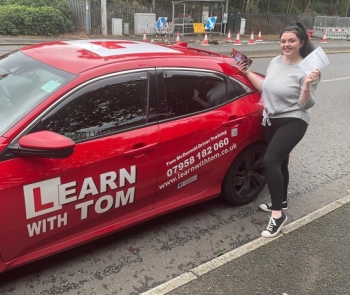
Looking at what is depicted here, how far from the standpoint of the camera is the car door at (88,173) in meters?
2.33

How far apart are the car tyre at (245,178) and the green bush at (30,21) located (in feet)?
57.0

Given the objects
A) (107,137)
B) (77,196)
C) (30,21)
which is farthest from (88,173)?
(30,21)

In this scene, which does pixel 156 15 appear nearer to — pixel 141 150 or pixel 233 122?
pixel 233 122

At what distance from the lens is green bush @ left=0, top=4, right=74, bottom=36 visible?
58.9 ft

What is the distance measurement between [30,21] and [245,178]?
1765cm

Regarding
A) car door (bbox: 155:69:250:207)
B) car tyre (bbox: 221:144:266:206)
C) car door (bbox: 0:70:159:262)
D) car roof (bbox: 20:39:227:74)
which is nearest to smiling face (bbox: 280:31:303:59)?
car door (bbox: 155:69:250:207)

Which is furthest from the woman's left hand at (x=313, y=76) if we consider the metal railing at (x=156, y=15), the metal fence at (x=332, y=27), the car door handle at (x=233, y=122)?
the metal fence at (x=332, y=27)

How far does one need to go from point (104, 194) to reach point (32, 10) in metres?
18.6

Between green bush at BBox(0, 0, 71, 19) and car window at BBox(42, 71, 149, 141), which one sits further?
green bush at BBox(0, 0, 71, 19)

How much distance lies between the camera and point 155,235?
3379 mm

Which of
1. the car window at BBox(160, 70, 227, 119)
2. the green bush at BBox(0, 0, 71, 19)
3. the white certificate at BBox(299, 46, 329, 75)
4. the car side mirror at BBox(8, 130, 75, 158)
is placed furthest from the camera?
the green bush at BBox(0, 0, 71, 19)

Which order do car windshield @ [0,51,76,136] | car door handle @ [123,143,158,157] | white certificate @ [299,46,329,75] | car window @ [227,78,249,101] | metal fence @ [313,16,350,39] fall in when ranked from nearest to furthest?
car windshield @ [0,51,76,136] < car door handle @ [123,143,158,157] < white certificate @ [299,46,329,75] < car window @ [227,78,249,101] < metal fence @ [313,16,350,39]

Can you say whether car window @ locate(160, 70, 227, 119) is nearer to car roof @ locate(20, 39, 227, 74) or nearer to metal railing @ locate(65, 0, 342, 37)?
car roof @ locate(20, 39, 227, 74)

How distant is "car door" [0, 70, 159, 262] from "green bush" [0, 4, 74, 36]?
1760 centimetres
